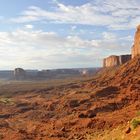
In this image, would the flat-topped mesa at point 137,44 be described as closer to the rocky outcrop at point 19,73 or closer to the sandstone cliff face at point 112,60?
the sandstone cliff face at point 112,60

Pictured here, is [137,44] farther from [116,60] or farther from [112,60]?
[112,60]

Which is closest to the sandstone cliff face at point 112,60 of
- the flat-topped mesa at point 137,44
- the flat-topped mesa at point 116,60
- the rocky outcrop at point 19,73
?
the flat-topped mesa at point 116,60

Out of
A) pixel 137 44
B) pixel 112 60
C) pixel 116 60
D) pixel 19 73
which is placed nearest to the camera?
pixel 137 44

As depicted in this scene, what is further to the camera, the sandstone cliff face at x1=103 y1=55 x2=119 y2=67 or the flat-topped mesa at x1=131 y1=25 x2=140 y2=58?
the sandstone cliff face at x1=103 y1=55 x2=119 y2=67

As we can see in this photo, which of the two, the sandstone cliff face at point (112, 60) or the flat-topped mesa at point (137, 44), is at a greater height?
the flat-topped mesa at point (137, 44)

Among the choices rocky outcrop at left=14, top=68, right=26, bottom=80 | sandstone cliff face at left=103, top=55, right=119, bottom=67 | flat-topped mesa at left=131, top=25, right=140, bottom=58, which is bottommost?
rocky outcrop at left=14, top=68, right=26, bottom=80

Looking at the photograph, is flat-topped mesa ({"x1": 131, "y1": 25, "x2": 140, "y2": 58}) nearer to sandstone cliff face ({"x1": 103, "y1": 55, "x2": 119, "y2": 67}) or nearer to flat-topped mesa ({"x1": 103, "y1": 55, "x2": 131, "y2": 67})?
flat-topped mesa ({"x1": 103, "y1": 55, "x2": 131, "y2": 67})

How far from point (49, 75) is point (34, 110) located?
10503cm

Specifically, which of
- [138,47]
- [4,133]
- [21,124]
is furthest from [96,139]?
[138,47]

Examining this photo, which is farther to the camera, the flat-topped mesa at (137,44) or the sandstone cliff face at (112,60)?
the sandstone cliff face at (112,60)

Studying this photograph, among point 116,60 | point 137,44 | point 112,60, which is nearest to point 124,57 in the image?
point 116,60

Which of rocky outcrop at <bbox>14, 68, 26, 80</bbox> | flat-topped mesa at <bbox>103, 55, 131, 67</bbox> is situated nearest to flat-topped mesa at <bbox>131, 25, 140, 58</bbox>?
flat-topped mesa at <bbox>103, 55, 131, 67</bbox>

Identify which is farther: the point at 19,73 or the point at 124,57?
the point at 19,73

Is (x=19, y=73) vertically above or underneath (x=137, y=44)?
underneath
